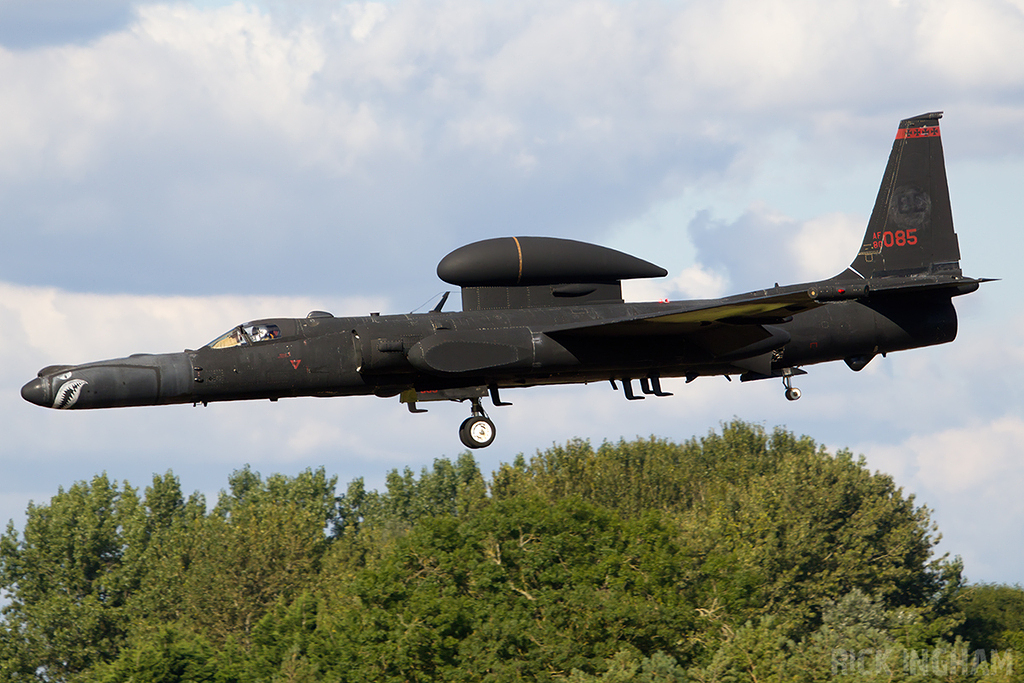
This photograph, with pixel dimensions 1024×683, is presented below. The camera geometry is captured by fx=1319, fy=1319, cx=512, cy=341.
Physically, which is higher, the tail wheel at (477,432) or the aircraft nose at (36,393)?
the aircraft nose at (36,393)

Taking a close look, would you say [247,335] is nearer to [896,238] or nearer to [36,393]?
[36,393]

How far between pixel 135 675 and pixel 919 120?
52.8 meters

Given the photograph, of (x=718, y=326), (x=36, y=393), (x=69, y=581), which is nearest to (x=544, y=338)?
(x=718, y=326)

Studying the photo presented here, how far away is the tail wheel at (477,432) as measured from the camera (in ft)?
97.8

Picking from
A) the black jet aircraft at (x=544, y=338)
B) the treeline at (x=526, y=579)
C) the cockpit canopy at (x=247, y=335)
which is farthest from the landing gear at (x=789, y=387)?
the treeline at (x=526, y=579)

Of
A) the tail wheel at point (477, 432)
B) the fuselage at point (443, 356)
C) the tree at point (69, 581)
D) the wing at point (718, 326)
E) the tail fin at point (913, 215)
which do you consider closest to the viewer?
the fuselage at point (443, 356)

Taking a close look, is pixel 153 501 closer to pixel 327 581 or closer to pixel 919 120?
pixel 327 581

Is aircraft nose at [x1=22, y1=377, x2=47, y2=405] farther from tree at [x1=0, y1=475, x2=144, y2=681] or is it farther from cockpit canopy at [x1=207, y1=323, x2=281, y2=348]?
tree at [x1=0, y1=475, x2=144, y2=681]

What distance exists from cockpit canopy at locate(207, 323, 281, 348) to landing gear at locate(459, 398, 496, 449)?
4750 mm

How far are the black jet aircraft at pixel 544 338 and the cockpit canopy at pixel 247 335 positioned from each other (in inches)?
1.2

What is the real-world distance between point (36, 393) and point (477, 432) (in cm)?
945

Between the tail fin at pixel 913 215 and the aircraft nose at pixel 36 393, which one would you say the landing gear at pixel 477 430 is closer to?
the aircraft nose at pixel 36 393

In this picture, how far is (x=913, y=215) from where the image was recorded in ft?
115

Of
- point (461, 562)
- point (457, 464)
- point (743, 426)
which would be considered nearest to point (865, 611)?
point (461, 562)
